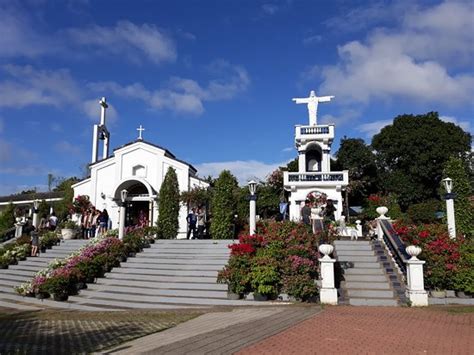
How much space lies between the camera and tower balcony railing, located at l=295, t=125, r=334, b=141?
2777 centimetres

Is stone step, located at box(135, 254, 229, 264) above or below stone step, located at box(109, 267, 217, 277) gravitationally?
above

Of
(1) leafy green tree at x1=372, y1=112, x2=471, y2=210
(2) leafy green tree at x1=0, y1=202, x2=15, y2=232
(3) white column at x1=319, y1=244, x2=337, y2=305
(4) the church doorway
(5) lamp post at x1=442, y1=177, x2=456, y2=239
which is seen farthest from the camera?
(1) leafy green tree at x1=372, y1=112, x2=471, y2=210

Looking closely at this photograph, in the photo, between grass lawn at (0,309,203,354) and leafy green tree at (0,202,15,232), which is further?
leafy green tree at (0,202,15,232)

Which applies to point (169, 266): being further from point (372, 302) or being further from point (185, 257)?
point (372, 302)

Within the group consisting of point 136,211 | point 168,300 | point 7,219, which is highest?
point 136,211

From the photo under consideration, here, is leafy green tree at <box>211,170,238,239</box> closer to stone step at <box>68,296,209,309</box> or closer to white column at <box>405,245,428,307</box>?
stone step at <box>68,296,209,309</box>

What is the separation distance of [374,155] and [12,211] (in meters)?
33.3

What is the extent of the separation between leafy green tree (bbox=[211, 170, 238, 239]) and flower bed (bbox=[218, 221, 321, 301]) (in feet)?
23.2

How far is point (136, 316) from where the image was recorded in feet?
31.6

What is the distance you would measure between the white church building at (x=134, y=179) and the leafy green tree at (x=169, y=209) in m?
3.61

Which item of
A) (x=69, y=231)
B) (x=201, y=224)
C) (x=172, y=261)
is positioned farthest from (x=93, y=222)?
(x=172, y=261)

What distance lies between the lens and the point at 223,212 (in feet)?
68.4

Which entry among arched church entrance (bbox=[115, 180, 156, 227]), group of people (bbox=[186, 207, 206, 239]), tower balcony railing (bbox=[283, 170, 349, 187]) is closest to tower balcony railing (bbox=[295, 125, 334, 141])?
tower balcony railing (bbox=[283, 170, 349, 187])

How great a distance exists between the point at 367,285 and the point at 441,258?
7.51ft
